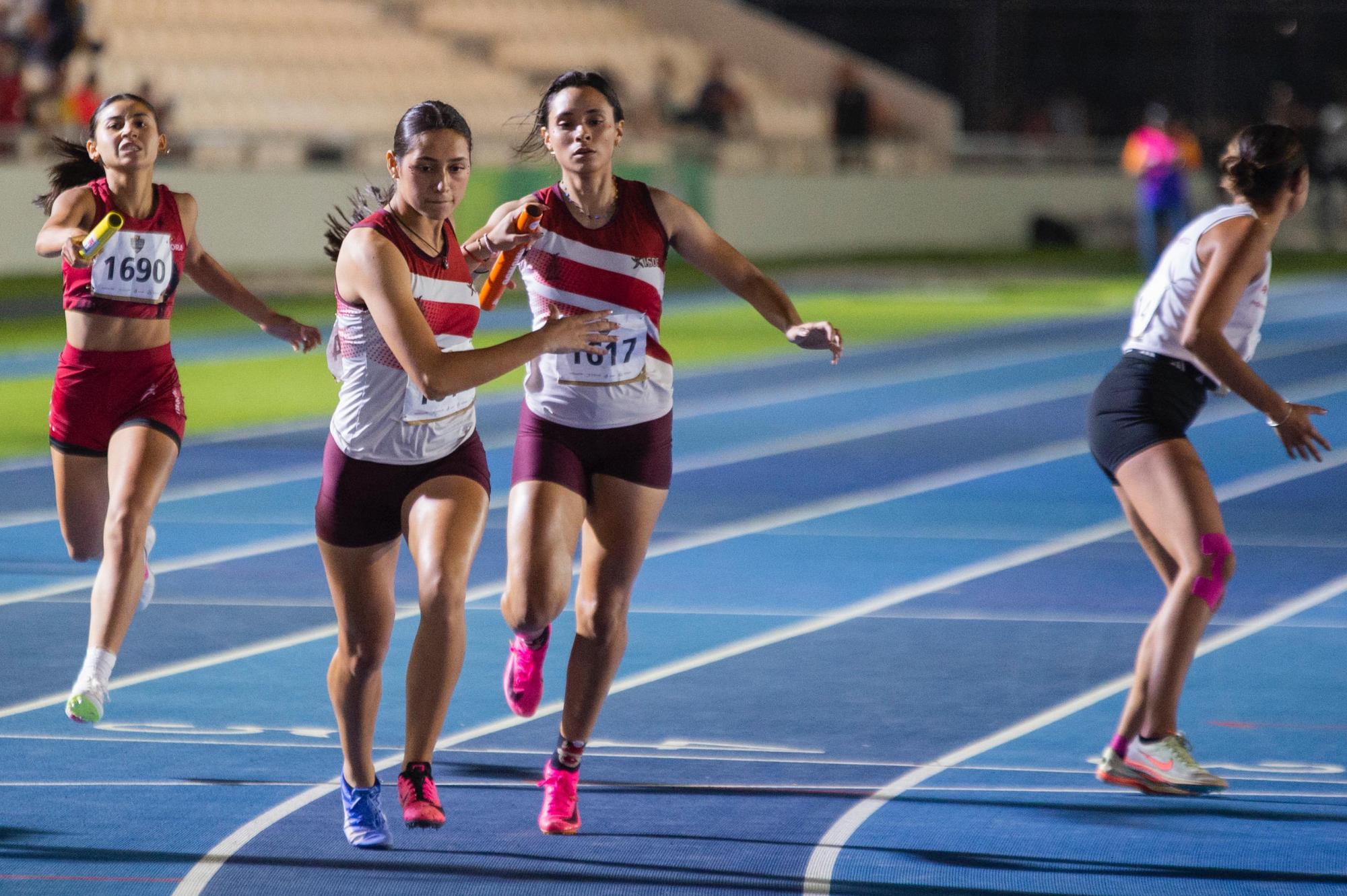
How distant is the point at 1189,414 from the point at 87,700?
10.3ft

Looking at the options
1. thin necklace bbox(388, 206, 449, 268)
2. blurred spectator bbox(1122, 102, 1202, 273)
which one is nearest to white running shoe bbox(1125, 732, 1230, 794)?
thin necklace bbox(388, 206, 449, 268)

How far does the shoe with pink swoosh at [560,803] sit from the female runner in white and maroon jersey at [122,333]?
64.5 inches

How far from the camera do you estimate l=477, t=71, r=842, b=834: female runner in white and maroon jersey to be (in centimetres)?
513

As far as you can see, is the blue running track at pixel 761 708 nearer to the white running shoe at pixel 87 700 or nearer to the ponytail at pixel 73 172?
the white running shoe at pixel 87 700

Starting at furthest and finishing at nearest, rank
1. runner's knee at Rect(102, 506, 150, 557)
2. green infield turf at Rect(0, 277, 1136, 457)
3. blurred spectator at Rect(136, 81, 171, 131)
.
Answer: blurred spectator at Rect(136, 81, 171, 131)
green infield turf at Rect(0, 277, 1136, 457)
runner's knee at Rect(102, 506, 150, 557)

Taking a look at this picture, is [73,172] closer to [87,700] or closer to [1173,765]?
[87,700]

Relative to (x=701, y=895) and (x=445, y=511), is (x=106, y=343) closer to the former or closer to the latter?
(x=445, y=511)

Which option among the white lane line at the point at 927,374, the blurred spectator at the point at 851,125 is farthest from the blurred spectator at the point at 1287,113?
the white lane line at the point at 927,374

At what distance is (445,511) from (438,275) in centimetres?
58

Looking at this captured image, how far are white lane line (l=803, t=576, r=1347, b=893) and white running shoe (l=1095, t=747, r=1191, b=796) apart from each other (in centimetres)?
41

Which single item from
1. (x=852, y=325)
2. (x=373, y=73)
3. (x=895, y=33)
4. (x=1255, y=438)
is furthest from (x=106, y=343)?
(x=895, y=33)

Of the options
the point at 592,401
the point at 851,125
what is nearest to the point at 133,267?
the point at 592,401

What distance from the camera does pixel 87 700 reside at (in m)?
5.65

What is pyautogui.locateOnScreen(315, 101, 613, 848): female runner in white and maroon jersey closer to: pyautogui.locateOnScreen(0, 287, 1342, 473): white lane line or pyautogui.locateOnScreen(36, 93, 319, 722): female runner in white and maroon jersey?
pyautogui.locateOnScreen(36, 93, 319, 722): female runner in white and maroon jersey
